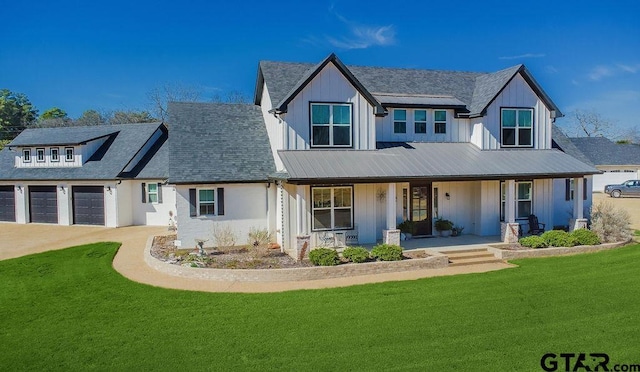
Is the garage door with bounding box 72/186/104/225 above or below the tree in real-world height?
below

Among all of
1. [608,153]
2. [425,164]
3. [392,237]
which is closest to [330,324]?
[392,237]

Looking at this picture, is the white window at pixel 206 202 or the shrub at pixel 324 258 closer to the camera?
the shrub at pixel 324 258

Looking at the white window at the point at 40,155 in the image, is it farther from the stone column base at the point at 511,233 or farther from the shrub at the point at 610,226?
the shrub at the point at 610,226

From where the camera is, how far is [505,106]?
64.6 ft

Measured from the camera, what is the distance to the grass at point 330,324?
7629 mm

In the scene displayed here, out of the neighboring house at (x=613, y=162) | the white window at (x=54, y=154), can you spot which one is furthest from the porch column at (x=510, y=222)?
the neighboring house at (x=613, y=162)

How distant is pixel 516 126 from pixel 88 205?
77.3ft

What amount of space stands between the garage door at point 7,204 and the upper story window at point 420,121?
2492 centimetres

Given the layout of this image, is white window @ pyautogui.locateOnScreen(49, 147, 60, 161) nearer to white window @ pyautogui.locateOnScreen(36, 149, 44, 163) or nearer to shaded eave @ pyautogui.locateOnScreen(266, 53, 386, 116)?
white window @ pyautogui.locateOnScreen(36, 149, 44, 163)

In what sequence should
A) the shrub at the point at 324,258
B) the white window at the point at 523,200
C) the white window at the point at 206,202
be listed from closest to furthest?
the shrub at the point at 324,258 < the white window at the point at 206,202 < the white window at the point at 523,200

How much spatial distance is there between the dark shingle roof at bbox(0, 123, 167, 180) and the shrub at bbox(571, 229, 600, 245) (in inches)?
796

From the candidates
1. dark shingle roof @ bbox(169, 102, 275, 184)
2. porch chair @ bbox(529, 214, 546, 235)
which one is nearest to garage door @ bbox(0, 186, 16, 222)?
dark shingle roof @ bbox(169, 102, 275, 184)

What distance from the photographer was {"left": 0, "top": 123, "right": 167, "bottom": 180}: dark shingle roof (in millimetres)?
25000

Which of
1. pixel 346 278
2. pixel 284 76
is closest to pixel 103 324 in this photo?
pixel 346 278
